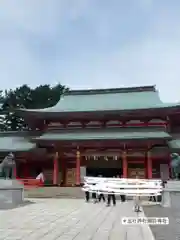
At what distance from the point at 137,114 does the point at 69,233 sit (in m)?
18.8

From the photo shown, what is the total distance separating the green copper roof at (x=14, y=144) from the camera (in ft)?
84.7

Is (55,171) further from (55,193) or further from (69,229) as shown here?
(69,229)

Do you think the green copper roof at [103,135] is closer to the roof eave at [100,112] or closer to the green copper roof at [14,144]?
the roof eave at [100,112]

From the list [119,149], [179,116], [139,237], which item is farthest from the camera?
[179,116]

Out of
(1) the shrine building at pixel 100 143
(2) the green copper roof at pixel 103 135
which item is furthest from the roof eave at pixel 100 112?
(2) the green copper roof at pixel 103 135

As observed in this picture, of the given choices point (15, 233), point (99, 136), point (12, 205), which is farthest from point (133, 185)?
point (99, 136)

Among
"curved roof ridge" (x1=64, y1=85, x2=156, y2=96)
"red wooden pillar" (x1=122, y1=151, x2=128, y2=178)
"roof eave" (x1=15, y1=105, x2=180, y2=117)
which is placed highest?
"curved roof ridge" (x1=64, y1=85, x2=156, y2=96)

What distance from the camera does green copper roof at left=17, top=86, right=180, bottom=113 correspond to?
94.5 ft

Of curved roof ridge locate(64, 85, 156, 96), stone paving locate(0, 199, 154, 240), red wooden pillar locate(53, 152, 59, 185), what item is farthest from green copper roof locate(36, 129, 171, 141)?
stone paving locate(0, 199, 154, 240)

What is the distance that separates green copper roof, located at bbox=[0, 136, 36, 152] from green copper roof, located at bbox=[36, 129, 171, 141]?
199cm

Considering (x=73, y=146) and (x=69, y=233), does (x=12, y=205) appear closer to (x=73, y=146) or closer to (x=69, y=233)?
(x=69, y=233)

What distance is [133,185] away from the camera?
8953mm

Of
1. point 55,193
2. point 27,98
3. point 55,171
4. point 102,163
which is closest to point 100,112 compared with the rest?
point 102,163

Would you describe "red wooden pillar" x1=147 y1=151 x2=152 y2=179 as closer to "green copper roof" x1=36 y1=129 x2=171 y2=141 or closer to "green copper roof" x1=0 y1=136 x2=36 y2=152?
"green copper roof" x1=36 y1=129 x2=171 y2=141
